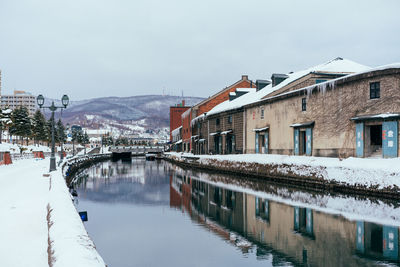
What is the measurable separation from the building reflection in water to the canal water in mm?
27

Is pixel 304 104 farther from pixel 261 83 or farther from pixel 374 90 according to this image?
pixel 261 83

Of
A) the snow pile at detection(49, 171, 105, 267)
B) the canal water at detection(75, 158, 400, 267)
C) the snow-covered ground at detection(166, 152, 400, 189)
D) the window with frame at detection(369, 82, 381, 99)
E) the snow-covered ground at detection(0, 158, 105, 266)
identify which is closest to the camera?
the snow pile at detection(49, 171, 105, 267)

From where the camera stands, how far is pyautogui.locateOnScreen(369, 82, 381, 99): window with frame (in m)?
25.0

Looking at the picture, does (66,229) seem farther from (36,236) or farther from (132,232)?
(132,232)

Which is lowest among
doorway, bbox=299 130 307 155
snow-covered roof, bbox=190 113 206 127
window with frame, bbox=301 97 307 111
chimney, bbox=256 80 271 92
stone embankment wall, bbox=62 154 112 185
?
stone embankment wall, bbox=62 154 112 185

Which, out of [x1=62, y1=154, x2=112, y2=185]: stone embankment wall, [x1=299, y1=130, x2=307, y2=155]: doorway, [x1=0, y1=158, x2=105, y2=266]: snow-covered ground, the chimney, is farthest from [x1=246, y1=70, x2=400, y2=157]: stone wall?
[x1=0, y1=158, x2=105, y2=266]: snow-covered ground

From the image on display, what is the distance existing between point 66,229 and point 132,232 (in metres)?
6.52

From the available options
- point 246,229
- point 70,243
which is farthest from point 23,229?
point 246,229

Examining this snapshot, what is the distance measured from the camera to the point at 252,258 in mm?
10414

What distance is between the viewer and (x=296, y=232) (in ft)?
44.2

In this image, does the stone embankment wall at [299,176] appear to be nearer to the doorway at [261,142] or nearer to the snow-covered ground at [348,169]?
the snow-covered ground at [348,169]

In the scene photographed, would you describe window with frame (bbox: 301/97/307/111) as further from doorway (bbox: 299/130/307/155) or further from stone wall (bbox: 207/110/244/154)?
stone wall (bbox: 207/110/244/154)

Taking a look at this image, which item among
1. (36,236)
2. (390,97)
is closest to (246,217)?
(36,236)

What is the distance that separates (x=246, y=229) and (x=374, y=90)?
16.2 metres
